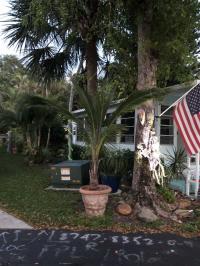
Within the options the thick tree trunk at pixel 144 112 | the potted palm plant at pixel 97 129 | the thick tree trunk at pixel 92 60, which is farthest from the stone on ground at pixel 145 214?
the thick tree trunk at pixel 92 60

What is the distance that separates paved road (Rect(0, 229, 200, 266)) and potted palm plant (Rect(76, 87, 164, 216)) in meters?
1.04

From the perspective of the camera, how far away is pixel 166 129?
11.9 m

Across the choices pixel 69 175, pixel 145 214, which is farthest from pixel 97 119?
pixel 69 175

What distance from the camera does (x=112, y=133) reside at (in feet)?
25.6

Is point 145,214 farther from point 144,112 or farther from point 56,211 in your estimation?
point 144,112

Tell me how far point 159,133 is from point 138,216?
445 centimetres

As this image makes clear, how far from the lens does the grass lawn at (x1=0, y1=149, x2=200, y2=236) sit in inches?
275

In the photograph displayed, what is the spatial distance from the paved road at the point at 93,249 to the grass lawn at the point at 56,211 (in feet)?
1.49

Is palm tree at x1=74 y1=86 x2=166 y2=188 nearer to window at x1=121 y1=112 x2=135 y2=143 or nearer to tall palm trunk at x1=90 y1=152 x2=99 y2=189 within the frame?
tall palm trunk at x1=90 y1=152 x2=99 y2=189

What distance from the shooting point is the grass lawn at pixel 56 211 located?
6996 mm

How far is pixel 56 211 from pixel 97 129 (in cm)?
A: 199

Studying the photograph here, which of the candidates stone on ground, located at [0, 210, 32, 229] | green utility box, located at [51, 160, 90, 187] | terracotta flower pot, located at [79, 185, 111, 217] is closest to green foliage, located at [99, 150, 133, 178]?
green utility box, located at [51, 160, 90, 187]

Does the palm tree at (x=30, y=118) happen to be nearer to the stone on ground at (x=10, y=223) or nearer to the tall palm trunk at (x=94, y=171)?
the tall palm trunk at (x=94, y=171)

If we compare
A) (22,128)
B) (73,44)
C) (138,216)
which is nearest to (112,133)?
(138,216)
